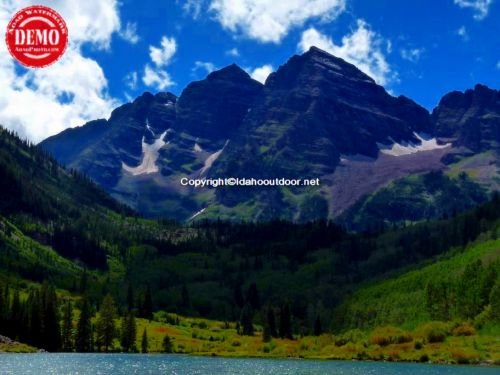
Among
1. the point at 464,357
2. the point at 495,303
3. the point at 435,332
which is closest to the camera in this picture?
the point at 464,357

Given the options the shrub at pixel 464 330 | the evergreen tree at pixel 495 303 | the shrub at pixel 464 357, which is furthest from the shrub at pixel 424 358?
the evergreen tree at pixel 495 303

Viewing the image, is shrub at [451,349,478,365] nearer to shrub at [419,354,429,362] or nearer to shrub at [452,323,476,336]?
shrub at [419,354,429,362]

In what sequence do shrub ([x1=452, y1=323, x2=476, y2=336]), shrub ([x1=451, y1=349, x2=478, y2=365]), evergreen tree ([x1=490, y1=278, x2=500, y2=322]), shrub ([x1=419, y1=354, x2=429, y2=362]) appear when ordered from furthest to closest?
evergreen tree ([x1=490, y1=278, x2=500, y2=322])
shrub ([x1=452, y1=323, x2=476, y2=336])
shrub ([x1=419, y1=354, x2=429, y2=362])
shrub ([x1=451, y1=349, x2=478, y2=365])

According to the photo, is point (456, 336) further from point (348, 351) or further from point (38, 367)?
point (38, 367)

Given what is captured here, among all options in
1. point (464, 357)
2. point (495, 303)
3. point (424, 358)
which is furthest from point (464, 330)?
point (464, 357)

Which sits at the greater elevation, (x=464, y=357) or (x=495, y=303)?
(x=495, y=303)

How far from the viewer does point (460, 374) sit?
425ft

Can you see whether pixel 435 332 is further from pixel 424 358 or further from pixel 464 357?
pixel 464 357

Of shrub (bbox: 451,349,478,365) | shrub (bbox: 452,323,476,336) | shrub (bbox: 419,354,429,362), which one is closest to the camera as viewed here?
shrub (bbox: 451,349,478,365)

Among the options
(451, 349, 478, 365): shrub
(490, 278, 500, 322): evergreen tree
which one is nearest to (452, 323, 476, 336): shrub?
(490, 278, 500, 322): evergreen tree

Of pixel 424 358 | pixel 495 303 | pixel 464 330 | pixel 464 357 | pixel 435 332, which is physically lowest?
pixel 424 358

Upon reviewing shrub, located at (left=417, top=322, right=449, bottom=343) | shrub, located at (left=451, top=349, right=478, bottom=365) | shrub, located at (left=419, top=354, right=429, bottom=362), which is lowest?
shrub, located at (left=419, top=354, right=429, bottom=362)

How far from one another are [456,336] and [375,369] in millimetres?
53022

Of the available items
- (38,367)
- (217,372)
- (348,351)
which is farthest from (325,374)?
(348,351)
